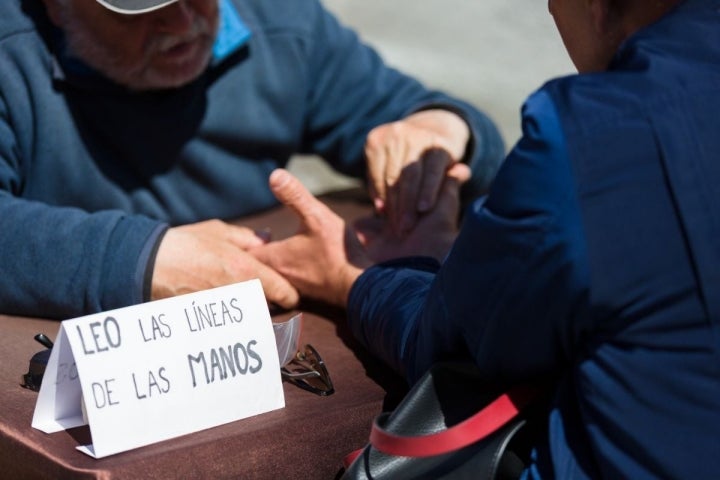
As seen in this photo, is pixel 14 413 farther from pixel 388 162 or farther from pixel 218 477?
pixel 388 162

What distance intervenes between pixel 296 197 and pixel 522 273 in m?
0.72

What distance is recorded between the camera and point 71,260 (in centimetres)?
159

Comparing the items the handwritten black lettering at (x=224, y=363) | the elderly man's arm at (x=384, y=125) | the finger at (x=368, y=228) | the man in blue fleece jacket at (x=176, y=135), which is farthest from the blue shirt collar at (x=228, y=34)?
the handwritten black lettering at (x=224, y=363)

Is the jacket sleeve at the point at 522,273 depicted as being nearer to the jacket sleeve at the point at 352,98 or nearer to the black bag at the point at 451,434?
the black bag at the point at 451,434

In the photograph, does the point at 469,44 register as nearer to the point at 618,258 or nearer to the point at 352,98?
the point at 352,98

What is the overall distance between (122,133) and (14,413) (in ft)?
2.49

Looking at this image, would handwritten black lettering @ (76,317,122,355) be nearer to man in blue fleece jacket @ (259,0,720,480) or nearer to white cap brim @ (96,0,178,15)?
man in blue fleece jacket @ (259,0,720,480)

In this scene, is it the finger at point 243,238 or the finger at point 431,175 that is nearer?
the finger at point 243,238

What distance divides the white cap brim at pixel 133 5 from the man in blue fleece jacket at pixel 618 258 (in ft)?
2.53

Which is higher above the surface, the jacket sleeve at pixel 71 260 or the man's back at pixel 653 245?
the man's back at pixel 653 245

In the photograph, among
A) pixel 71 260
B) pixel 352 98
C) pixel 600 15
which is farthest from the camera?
pixel 352 98

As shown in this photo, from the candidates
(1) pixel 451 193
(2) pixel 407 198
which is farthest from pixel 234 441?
(1) pixel 451 193

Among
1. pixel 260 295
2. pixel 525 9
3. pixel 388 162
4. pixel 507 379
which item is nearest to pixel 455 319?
pixel 507 379

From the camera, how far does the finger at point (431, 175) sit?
6.18ft
